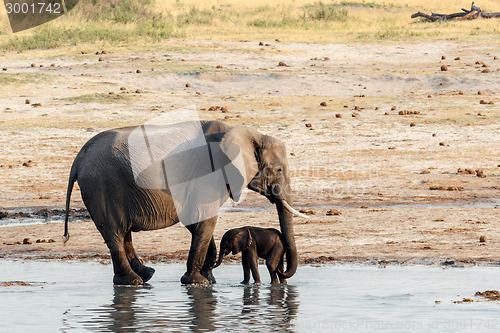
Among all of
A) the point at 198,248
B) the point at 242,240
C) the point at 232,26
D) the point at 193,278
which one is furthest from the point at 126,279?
the point at 232,26

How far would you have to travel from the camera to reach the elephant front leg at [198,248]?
977cm

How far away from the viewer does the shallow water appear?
8.34 m

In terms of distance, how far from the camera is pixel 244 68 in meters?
28.4

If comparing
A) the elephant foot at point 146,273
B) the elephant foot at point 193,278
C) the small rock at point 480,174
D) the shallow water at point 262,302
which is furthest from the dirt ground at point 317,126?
the elephant foot at point 193,278

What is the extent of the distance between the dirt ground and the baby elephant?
1.60m

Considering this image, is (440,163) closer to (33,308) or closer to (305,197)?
(305,197)

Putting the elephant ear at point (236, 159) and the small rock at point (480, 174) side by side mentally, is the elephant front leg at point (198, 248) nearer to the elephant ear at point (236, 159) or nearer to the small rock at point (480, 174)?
the elephant ear at point (236, 159)

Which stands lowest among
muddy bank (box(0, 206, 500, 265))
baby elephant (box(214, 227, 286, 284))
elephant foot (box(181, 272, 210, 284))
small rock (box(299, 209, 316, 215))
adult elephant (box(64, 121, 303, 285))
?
small rock (box(299, 209, 316, 215))

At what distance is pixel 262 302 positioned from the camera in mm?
9383

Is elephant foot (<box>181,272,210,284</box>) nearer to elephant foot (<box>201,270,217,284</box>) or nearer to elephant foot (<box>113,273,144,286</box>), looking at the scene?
elephant foot (<box>201,270,217,284</box>)

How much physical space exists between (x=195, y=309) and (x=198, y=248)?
91 cm

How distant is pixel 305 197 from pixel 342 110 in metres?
6.76

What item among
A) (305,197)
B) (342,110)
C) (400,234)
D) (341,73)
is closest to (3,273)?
(400,234)

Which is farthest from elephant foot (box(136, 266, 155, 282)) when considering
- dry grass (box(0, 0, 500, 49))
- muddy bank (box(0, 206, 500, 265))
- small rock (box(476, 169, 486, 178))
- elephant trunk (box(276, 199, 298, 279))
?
dry grass (box(0, 0, 500, 49))
